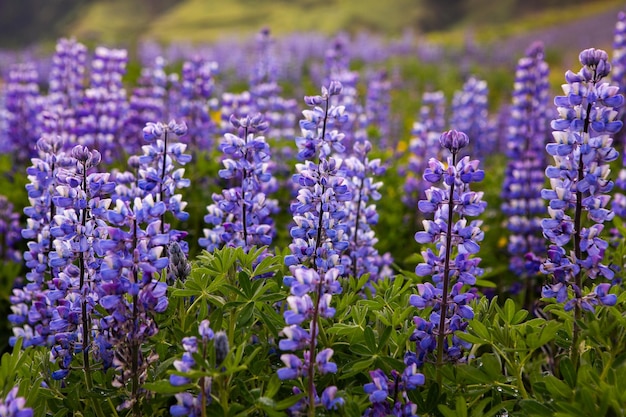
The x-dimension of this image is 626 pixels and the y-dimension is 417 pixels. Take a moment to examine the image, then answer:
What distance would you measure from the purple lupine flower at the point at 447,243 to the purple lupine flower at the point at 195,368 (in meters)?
0.70

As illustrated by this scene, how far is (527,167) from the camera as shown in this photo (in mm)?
4457

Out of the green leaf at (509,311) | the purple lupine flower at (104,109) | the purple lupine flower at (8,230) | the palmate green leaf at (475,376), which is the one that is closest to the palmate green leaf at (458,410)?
the palmate green leaf at (475,376)

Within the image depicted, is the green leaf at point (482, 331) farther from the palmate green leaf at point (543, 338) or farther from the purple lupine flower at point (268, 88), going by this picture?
the purple lupine flower at point (268, 88)

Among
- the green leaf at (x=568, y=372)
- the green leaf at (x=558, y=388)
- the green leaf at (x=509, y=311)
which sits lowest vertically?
the green leaf at (x=558, y=388)

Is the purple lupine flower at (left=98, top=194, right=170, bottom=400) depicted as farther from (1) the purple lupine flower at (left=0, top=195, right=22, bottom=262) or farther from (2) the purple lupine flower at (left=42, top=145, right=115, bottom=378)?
(1) the purple lupine flower at (left=0, top=195, right=22, bottom=262)

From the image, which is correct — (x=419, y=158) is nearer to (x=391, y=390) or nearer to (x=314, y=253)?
(x=314, y=253)

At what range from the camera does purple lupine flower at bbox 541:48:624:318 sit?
2.06 meters

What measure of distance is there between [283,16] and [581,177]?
46.5 m

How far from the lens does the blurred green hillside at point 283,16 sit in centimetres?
4341

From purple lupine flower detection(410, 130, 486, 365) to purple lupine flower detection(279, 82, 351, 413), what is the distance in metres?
0.33

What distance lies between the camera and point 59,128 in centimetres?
471

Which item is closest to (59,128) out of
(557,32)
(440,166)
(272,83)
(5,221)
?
(5,221)

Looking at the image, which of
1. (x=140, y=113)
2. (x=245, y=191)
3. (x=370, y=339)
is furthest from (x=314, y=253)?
(x=140, y=113)

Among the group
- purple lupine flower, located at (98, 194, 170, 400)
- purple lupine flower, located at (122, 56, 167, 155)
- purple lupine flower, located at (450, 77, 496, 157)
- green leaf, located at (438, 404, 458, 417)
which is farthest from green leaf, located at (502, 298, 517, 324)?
purple lupine flower, located at (450, 77, 496, 157)
